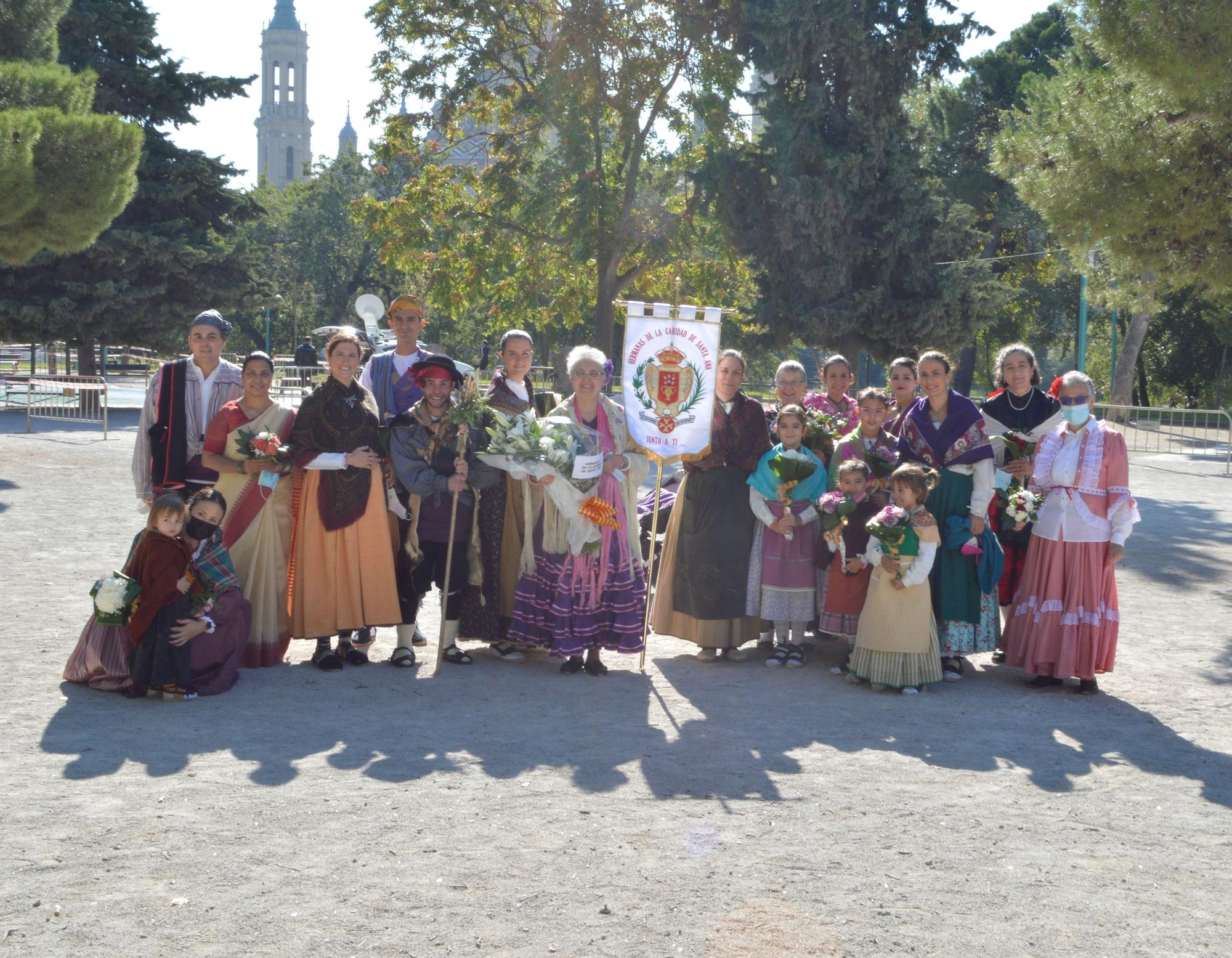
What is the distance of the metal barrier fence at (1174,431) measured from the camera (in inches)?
963

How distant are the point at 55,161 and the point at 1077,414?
1418 cm

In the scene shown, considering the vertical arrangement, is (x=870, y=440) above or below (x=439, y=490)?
above

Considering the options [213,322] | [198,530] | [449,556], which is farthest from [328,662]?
[213,322]

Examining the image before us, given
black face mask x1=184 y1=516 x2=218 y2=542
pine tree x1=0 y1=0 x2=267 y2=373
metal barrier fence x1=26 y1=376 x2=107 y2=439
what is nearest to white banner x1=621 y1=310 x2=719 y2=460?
black face mask x1=184 y1=516 x2=218 y2=542

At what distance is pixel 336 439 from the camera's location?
6957mm

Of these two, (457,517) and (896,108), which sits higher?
(896,108)

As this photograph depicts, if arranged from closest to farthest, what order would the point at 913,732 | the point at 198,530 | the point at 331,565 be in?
the point at 913,732 < the point at 198,530 < the point at 331,565

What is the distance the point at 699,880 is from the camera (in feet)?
13.9

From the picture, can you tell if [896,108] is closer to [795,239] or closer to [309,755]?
[795,239]

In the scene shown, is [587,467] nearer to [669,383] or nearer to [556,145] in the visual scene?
[669,383]

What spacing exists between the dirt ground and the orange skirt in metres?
0.32

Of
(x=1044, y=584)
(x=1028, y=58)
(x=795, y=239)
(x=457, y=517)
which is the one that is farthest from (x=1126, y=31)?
(x=1028, y=58)

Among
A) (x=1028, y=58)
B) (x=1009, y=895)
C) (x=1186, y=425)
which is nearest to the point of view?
(x=1009, y=895)

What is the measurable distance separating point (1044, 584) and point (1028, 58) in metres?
36.0
